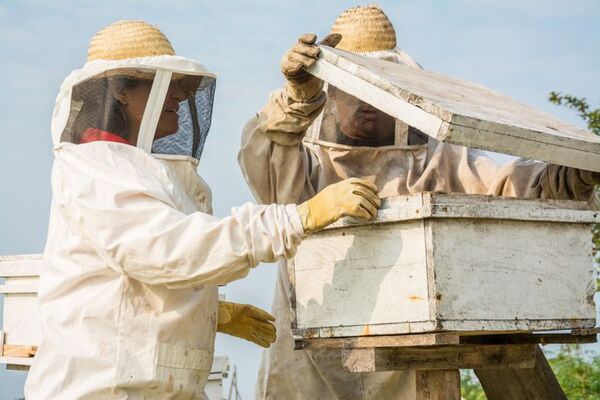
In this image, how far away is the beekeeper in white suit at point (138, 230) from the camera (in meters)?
3.81

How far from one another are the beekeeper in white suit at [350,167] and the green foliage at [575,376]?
3.52m

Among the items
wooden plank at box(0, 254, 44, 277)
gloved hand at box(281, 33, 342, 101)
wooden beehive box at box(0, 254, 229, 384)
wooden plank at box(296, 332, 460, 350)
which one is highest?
gloved hand at box(281, 33, 342, 101)

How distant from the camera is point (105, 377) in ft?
12.8

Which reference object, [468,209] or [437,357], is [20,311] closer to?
[437,357]

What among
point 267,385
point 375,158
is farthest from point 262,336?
point 375,158

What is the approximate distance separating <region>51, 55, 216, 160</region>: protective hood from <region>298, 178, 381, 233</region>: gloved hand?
0.78 meters

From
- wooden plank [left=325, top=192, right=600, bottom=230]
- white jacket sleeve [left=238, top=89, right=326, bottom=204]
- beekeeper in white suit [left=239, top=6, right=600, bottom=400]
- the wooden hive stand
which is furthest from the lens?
beekeeper in white suit [left=239, top=6, right=600, bottom=400]

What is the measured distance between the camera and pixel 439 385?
4.25 m

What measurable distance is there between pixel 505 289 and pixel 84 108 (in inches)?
72.2

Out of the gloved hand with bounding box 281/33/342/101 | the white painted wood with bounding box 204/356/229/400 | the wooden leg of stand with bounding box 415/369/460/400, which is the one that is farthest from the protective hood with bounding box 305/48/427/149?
the white painted wood with bounding box 204/356/229/400

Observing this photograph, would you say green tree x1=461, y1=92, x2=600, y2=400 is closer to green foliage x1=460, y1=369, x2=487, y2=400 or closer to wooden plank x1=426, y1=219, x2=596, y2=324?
green foliage x1=460, y1=369, x2=487, y2=400

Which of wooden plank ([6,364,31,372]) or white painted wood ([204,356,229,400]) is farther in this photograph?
white painted wood ([204,356,229,400])

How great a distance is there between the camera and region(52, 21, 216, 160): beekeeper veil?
418 centimetres

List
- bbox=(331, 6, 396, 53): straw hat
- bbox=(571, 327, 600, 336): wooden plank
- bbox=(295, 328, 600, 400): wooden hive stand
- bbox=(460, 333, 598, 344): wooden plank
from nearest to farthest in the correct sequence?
1. bbox=(295, 328, 600, 400): wooden hive stand
2. bbox=(571, 327, 600, 336): wooden plank
3. bbox=(460, 333, 598, 344): wooden plank
4. bbox=(331, 6, 396, 53): straw hat
